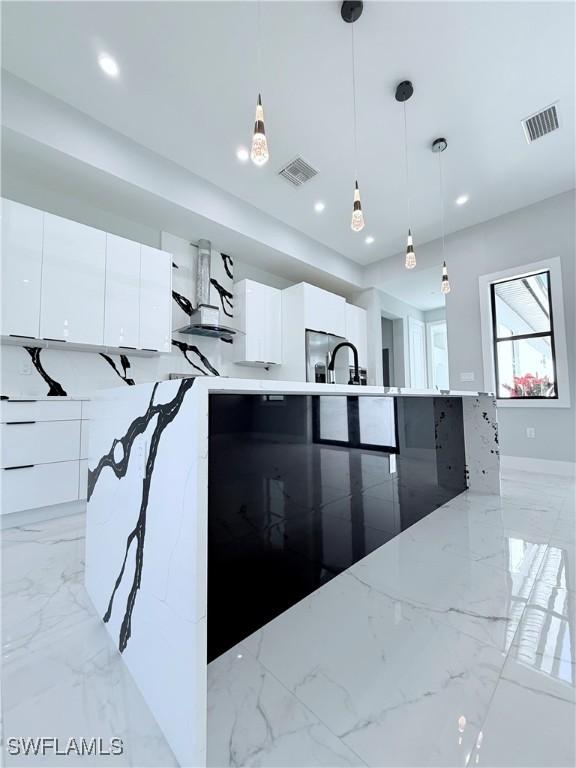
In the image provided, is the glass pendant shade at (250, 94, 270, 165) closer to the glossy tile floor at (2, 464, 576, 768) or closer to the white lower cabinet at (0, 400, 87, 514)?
the glossy tile floor at (2, 464, 576, 768)

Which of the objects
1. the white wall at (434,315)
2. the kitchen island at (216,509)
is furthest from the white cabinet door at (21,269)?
the white wall at (434,315)

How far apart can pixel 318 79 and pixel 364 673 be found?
10.7 ft

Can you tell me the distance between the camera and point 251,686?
83 cm

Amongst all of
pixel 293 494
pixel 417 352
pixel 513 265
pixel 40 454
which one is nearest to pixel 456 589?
pixel 293 494

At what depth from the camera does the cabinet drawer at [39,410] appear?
6.89 feet

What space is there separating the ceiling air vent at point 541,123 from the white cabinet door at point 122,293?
11.6 ft

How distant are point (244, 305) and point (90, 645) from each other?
3.41m

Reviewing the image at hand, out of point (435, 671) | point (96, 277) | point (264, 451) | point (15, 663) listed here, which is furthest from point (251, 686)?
point (96, 277)

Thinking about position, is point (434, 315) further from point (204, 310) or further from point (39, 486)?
point (39, 486)

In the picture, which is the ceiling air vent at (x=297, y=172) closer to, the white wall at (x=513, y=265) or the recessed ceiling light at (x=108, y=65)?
the recessed ceiling light at (x=108, y=65)

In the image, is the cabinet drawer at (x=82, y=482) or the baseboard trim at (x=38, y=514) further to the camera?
the cabinet drawer at (x=82, y=482)

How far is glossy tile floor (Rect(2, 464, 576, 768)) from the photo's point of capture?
0.69m

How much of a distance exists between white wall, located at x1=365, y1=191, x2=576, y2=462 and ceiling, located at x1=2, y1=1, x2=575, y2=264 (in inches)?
18.6

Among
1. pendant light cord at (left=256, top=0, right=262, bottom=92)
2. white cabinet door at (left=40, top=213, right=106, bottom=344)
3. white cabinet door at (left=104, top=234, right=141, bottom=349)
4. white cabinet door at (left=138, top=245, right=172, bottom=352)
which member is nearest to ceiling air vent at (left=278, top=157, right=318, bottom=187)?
pendant light cord at (left=256, top=0, right=262, bottom=92)
